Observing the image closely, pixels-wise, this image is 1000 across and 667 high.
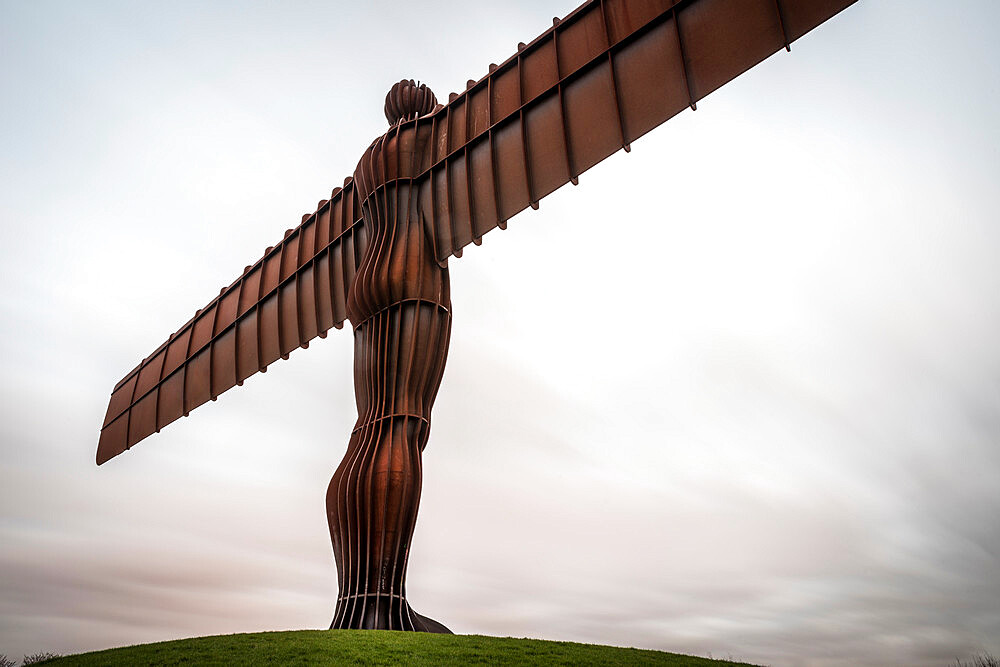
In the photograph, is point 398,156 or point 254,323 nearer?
point 398,156

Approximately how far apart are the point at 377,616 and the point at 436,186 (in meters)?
6.00

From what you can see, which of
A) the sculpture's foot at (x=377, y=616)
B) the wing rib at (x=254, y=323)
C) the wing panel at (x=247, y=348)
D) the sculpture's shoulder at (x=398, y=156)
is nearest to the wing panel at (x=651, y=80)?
the sculpture's shoulder at (x=398, y=156)

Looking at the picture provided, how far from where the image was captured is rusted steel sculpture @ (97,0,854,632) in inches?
387

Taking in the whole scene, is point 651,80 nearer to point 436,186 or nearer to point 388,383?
point 436,186

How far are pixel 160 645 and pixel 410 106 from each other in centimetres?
850

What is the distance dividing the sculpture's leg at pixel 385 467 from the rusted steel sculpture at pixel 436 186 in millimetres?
20

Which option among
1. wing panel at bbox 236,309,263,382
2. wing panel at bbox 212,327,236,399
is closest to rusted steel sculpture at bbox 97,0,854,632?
wing panel at bbox 236,309,263,382

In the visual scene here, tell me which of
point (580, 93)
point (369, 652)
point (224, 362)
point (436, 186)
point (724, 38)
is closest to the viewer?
point (369, 652)

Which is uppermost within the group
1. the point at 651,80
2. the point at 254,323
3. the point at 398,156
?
the point at 398,156

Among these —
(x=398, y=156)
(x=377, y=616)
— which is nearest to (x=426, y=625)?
(x=377, y=616)

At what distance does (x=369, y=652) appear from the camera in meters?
8.41

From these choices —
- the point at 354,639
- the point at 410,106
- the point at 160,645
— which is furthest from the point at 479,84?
the point at 160,645

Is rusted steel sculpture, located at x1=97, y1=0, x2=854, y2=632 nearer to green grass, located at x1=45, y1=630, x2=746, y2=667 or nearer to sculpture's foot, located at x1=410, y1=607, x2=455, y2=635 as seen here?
sculpture's foot, located at x1=410, y1=607, x2=455, y2=635

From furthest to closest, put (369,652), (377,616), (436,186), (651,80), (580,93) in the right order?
(436,186), (580,93), (651,80), (377,616), (369,652)
